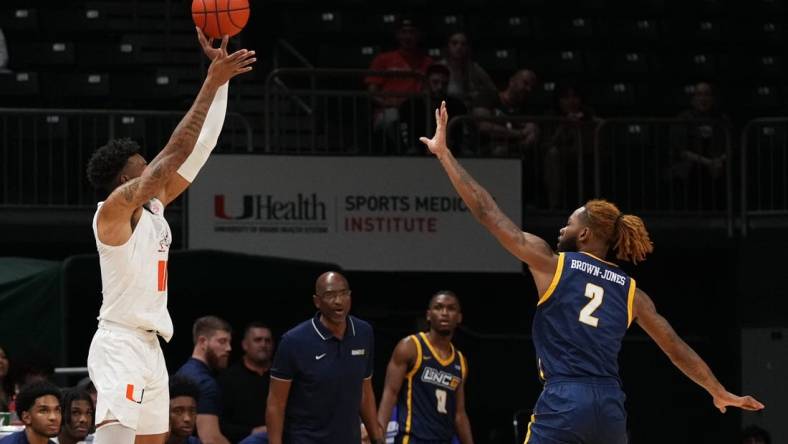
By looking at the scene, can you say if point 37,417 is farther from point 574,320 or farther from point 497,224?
point 574,320

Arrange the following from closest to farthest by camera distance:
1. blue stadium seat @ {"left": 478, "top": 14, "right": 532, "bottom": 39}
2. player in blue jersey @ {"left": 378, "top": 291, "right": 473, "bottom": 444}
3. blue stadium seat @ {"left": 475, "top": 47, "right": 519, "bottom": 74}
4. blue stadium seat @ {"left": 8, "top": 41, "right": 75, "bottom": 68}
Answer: player in blue jersey @ {"left": 378, "top": 291, "right": 473, "bottom": 444}
blue stadium seat @ {"left": 8, "top": 41, "right": 75, "bottom": 68}
blue stadium seat @ {"left": 475, "top": 47, "right": 519, "bottom": 74}
blue stadium seat @ {"left": 478, "top": 14, "right": 532, "bottom": 39}

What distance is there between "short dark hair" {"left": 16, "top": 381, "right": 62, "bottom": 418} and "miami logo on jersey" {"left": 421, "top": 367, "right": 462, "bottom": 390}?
3.43m

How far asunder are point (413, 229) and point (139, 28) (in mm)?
4414

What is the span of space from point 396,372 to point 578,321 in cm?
445

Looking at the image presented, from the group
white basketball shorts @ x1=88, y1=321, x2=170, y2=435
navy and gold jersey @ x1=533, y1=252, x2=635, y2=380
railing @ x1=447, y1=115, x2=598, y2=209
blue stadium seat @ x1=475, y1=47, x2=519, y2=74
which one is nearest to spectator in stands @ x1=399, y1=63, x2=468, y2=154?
railing @ x1=447, y1=115, x2=598, y2=209

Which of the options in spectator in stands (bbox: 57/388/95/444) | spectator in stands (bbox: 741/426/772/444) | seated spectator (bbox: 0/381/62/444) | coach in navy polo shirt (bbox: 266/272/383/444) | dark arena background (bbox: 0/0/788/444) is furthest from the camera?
dark arena background (bbox: 0/0/788/444)

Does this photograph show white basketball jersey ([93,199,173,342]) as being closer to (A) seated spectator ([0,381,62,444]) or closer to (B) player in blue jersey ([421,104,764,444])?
(B) player in blue jersey ([421,104,764,444])

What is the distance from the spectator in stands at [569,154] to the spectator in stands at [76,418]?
6.76 m

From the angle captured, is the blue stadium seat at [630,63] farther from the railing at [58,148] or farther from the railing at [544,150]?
the railing at [58,148]

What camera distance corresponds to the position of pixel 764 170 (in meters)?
15.4

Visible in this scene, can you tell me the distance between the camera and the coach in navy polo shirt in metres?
9.73

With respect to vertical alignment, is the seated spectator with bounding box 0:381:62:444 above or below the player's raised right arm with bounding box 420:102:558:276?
below

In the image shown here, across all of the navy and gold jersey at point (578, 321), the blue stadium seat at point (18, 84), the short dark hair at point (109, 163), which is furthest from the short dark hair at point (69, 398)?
the blue stadium seat at point (18, 84)

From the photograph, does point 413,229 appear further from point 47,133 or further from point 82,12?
point 82,12
